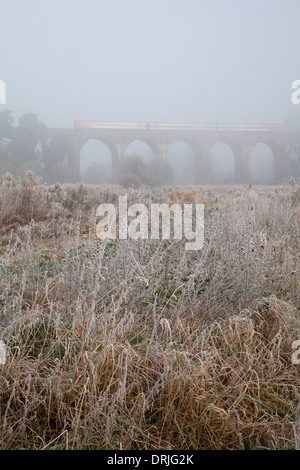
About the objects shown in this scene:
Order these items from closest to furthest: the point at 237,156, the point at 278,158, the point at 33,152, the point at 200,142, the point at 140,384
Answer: the point at 140,384 → the point at 33,152 → the point at 278,158 → the point at 200,142 → the point at 237,156

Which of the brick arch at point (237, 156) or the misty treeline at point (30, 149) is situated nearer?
the misty treeline at point (30, 149)

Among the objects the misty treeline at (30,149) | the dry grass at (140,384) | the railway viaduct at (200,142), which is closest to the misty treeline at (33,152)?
the misty treeline at (30,149)

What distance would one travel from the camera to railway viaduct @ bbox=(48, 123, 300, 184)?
39594 millimetres

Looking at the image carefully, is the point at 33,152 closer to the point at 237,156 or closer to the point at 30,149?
the point at 30,149

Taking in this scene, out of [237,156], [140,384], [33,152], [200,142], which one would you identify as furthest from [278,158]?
[140,384]

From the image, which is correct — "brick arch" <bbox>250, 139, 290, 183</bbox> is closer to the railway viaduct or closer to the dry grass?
the railway viaduct

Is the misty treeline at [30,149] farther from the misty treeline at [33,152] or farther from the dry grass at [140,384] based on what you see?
the dry grass at [140,384]

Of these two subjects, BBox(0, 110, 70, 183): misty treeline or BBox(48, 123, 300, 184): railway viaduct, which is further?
BBox(48, 123, 300, 184): railway viaduct

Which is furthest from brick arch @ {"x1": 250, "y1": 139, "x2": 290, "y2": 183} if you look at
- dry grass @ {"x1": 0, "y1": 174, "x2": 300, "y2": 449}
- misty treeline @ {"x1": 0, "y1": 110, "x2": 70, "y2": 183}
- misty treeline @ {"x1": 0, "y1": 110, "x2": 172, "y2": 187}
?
dry grass @ {"x1": 0, "y1": 174, "x2": 300, "y2": 449}

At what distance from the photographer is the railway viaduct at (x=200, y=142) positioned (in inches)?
1559

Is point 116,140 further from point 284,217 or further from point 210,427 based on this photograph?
point 210,427

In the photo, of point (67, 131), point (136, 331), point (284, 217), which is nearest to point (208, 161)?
point (67, 131)

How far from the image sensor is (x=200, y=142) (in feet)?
142
